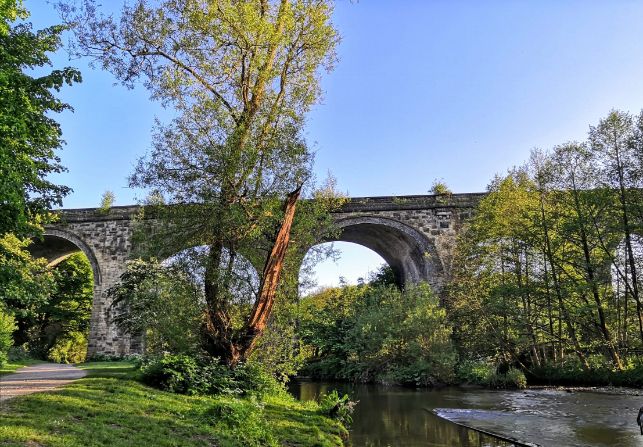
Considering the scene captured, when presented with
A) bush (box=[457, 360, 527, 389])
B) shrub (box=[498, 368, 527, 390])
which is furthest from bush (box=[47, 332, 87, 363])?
shrub (box=[498, 368, 527, 390])

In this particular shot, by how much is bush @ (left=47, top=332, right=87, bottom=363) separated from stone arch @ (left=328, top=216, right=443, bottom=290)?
19.3 m

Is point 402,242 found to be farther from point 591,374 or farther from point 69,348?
point 69,348

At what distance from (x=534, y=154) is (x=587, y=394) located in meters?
10.1

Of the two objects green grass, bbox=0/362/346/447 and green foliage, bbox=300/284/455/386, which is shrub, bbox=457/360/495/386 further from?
green grass, bbox=0/362/346/447

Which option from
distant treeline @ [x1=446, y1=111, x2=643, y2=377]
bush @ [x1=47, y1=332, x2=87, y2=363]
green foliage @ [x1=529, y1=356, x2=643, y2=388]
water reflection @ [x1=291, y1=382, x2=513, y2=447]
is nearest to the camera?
water reflection @ [x1=291, y1=382, x2=513, y2=447]

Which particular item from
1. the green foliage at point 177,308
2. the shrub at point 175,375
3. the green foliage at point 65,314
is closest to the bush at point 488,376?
the green foliage at point 177,308

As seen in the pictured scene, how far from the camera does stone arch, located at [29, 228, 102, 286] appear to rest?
24812 mm

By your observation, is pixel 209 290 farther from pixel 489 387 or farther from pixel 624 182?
pixel 624 182

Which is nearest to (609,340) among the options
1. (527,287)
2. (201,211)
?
(527,287)

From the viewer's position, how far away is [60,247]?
28.2m

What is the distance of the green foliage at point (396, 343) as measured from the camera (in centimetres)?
2001

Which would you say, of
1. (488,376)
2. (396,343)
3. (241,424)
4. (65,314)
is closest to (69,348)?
(65,314)

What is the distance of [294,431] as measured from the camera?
8195 mm

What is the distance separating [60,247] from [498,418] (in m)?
25.9
